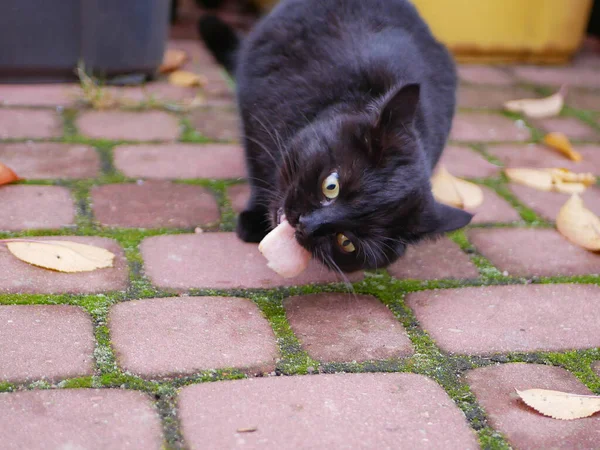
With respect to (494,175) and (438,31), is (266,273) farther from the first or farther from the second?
(438,31)

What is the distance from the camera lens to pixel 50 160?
7.60ft

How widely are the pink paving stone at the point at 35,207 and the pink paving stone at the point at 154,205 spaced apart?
0.08 m

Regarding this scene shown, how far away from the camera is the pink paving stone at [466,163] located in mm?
2577

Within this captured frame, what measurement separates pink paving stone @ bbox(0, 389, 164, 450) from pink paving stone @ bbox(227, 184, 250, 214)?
93 centimetres

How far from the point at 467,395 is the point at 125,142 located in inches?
61.2

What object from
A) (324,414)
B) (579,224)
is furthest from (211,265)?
(579,224)

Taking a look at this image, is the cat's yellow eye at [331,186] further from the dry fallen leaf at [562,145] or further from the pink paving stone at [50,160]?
the dry fallen leaf at [562,145]

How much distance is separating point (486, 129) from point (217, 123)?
3.65ft

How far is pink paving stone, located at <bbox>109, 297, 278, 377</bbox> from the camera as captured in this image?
146cm

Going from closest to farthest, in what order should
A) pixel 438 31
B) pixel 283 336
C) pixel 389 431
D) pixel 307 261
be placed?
pixel 389 431, pixel 283 336, pixel 307 261, pixel 438 31

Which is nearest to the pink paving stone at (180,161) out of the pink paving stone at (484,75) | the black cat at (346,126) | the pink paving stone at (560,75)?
the black cat at (346,126)

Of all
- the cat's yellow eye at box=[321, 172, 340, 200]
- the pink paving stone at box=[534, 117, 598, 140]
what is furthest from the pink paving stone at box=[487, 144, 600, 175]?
the cat's yellow eye at box=[321, 172, 340, 200]

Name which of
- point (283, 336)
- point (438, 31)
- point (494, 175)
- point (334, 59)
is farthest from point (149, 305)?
point (438, 31)

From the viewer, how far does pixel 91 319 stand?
1562 millimetres
